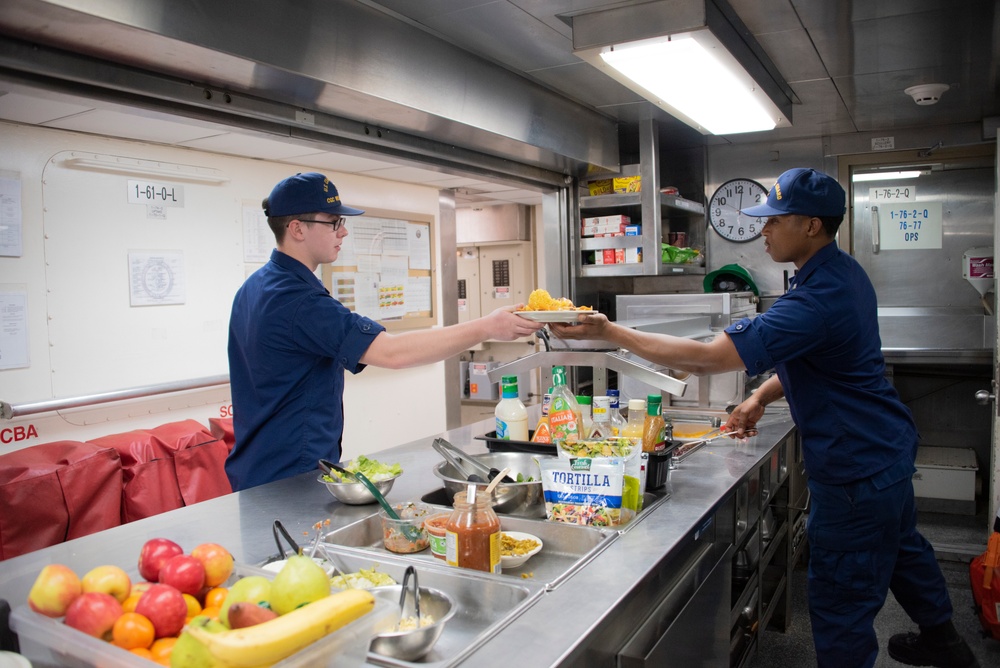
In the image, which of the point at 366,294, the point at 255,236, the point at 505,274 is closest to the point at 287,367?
the point at 255,236

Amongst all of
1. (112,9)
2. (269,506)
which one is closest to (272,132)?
(112,9)

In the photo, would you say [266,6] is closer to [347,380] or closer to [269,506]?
[269,506]

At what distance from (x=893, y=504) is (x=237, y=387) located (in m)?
2.20

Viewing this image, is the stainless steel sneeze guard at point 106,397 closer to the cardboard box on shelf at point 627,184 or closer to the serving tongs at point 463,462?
the serving tongs at point 463,462

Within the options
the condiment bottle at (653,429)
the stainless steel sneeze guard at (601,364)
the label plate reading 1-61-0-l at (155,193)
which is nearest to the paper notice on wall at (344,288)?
the label plate reading 1-61-0-l at (155,193)

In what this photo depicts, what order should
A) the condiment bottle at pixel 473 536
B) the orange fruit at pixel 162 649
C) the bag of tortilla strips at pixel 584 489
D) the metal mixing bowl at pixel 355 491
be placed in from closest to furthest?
the orange fruit at pixel 162 649
the condiment bottle at pixel 473 536
the bag of tortilla strips at pixel 584 489
the metal mixing bowl at pixel 355 491

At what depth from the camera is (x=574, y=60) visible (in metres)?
3.65

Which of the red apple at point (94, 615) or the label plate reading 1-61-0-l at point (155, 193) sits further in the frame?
the label plate reading 1-61-0-l at point (155, 193)

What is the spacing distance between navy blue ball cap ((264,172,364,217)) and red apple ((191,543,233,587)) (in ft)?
4.46

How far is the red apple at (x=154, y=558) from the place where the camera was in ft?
4.54

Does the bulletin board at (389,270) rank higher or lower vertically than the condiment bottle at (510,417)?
higher

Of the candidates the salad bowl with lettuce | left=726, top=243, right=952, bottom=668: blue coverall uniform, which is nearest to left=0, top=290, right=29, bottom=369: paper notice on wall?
the salad bowl with lettuce

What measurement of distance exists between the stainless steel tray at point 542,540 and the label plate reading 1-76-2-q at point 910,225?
15.6 feet

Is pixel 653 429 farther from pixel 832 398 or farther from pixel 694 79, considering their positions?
pixel 694 79
